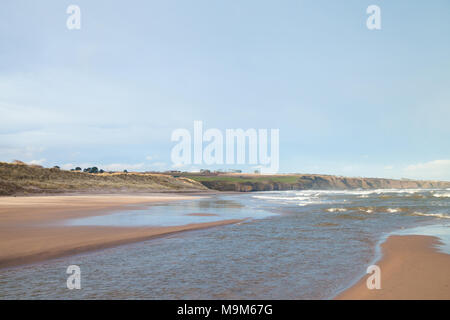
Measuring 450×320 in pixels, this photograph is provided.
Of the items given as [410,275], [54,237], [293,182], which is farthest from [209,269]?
[293,182]

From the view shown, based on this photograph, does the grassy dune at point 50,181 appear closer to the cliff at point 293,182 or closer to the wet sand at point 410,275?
the wet sand at point 410,275

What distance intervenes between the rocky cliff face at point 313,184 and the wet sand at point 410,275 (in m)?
109

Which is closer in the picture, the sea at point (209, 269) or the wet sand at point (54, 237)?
the sea at point (209, 269)

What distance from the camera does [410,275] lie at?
230 inches

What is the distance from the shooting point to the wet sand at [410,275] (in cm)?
477

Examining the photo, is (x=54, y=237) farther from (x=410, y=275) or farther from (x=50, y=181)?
(x=50, y=181)

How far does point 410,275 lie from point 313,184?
6183 inches

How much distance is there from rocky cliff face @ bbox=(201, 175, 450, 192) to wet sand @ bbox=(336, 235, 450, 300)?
357 feet

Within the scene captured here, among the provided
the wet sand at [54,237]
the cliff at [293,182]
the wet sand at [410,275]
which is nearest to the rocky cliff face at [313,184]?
the cliff at [293,182]

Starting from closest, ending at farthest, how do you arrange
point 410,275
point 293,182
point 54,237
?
point 410,275 → point 54,237 → point 293,182

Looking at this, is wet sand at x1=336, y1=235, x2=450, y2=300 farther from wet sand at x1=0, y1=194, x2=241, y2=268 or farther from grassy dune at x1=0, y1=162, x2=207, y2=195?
grassy dune at x1=0, y1=162, x2=207, y2=195

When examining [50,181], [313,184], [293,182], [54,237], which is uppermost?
[50,181]

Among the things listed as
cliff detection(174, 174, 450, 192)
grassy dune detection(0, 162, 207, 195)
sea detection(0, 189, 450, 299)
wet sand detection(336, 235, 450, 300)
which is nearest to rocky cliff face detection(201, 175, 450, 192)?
cliff detection(174, 174, 450, 192)
